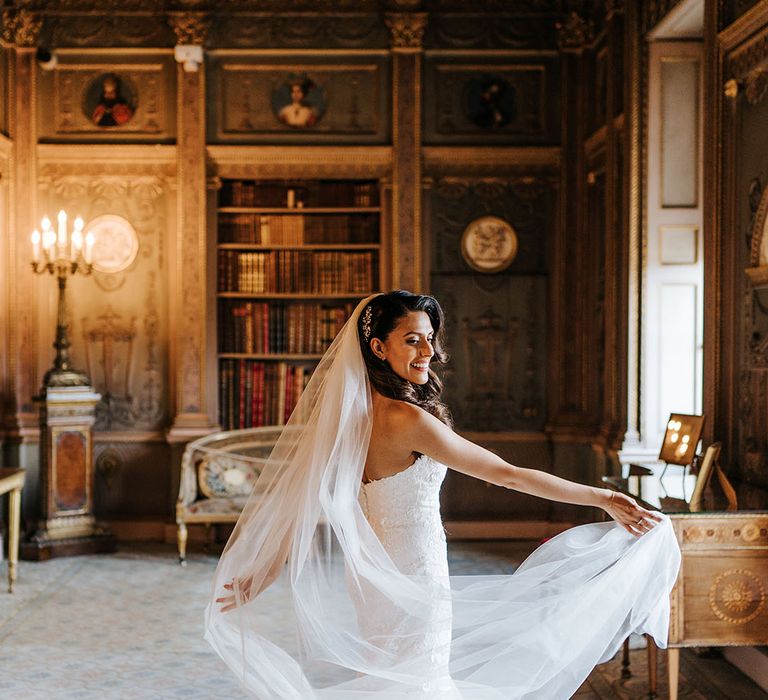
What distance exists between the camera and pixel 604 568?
9.96 ft

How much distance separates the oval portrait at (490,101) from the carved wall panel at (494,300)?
443 millimetres

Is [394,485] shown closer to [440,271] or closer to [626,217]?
[626,217]

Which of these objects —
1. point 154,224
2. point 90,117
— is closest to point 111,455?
point 154,224

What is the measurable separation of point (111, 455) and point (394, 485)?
5.03 m

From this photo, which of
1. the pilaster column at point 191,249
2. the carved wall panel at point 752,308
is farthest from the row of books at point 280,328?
the carved wall panel at point 752,308

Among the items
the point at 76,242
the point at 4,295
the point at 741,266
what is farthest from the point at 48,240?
the point at 741,266

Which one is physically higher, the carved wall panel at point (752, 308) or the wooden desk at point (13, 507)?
the carved wall panel at point (752, 308)

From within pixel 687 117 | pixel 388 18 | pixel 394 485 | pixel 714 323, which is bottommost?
pixel 394 485

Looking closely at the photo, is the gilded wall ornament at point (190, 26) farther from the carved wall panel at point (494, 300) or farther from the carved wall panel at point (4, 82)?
the carved wall panel at point (494, 300)

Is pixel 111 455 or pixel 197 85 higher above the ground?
pixel 197 85

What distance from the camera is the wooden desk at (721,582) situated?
3.62m

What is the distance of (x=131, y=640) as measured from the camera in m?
4.95

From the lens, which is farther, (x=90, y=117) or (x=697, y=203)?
(x=90, y=117)

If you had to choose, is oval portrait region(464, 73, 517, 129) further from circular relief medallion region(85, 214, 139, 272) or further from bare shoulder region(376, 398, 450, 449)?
bare shoulder region(376, 398, 450, 449)
